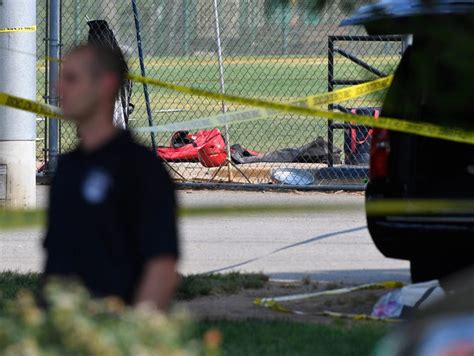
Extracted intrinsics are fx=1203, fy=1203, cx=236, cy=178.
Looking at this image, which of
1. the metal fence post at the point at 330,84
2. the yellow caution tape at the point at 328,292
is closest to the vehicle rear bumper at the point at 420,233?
the yellow caution tape at the point at 328,292

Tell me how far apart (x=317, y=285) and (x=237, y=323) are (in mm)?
1578

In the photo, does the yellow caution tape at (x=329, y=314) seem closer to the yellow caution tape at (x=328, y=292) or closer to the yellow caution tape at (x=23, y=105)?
the yellow caution tape at (x=328, y=292)

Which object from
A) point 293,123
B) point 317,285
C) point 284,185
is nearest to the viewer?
point 317,285

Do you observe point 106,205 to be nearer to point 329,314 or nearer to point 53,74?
point 329,314

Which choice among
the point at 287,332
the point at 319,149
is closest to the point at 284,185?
the point at 319,149

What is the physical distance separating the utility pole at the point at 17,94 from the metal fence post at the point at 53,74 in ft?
4.40

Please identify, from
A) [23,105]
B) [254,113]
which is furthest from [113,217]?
[254,113]

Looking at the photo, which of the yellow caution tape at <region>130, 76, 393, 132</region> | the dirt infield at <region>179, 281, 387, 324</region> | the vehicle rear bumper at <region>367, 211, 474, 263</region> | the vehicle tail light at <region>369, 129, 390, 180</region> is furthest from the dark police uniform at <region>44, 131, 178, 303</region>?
the yellow caution tape at <region>130, 76, 393, 132</region>

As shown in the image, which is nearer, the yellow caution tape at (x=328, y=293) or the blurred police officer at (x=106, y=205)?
the blurred police officer at (x=106, y=205)

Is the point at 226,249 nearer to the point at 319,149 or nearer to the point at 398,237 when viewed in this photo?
the point at 398,237

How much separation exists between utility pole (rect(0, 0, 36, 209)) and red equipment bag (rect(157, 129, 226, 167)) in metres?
2.96

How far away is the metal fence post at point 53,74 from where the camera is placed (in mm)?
12130

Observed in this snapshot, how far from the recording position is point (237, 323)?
6.63 meters

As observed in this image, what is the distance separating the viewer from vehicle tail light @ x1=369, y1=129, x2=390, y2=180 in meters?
7.25
